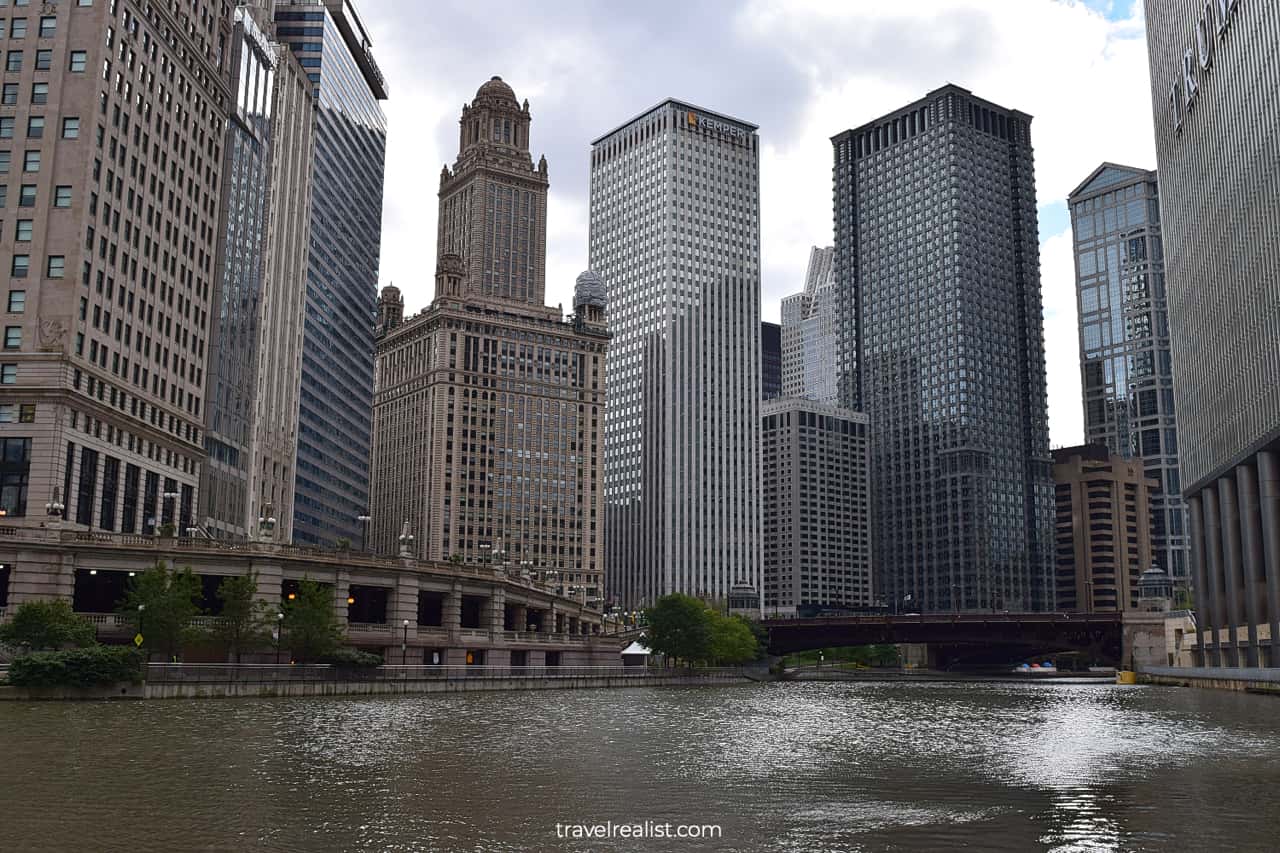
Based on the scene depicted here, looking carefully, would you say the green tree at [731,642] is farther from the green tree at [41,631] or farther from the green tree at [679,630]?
the green tree at [41,631]

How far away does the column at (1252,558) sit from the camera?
124875 mm

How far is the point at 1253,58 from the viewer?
402 ft

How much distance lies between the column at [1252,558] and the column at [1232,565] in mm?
3974

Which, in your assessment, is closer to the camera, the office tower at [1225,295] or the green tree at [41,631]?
the green tree at [41,631]

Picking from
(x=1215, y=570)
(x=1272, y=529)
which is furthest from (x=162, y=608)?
(x=1215, y=570)

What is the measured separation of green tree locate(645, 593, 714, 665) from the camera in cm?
15612

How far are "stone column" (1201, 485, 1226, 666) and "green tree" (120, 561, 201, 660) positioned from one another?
10833cm

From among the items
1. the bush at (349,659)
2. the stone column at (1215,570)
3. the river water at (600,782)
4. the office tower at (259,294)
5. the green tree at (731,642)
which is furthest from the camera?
the green tree at (731,642)

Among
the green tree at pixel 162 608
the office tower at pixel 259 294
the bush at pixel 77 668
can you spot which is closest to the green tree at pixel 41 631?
the green tree at pixel 162 608

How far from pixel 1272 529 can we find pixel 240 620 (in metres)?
89.8

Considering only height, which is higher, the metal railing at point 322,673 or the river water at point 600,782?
the metal railing at point 322,673

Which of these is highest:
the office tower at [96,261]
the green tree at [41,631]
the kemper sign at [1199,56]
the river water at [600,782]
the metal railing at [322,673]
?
the kemper sign at [1199,56]

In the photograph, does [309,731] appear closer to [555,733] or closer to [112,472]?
[555,733]

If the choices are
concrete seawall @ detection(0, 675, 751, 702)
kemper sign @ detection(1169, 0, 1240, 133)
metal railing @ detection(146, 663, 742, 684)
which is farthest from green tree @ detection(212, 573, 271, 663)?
kemper sign @ detection(1169, 0, 1240, 133)
